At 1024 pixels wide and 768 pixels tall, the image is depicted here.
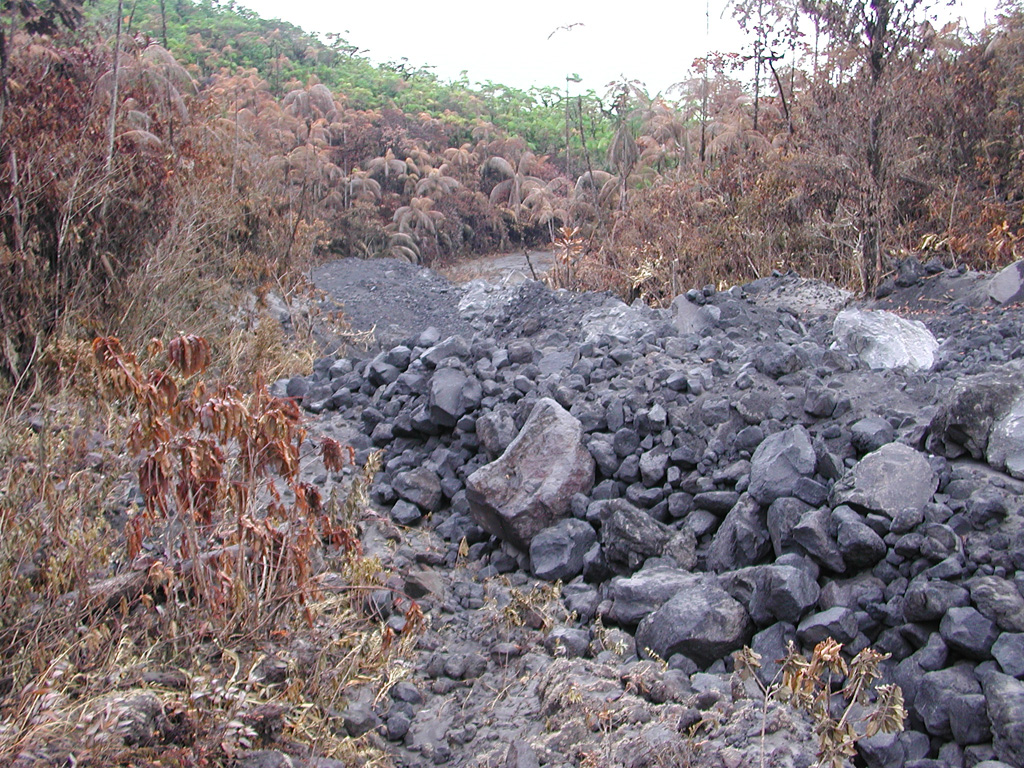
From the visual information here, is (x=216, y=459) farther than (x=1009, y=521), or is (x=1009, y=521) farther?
(x=1009, y=521)

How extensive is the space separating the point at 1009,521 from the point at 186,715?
106 inches

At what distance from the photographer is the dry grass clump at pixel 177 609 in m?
2.02

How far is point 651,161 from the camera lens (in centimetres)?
1445

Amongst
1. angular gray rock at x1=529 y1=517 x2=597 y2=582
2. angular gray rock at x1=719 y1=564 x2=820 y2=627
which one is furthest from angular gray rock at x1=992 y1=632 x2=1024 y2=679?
angular gray rock at x1=529 y1=517 x2=597 y2=582

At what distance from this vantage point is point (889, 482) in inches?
117

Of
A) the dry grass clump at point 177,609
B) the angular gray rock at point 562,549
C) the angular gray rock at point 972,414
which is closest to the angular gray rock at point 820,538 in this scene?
the angular gray rock at point 972,414

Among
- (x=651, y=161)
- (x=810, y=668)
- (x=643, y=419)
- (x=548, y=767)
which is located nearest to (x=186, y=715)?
(x=548, y=767)

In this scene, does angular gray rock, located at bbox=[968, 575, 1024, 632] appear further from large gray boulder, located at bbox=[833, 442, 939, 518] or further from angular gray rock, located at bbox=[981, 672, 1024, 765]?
large gray boulder, located at bbox=[833, 442, 939, 518]

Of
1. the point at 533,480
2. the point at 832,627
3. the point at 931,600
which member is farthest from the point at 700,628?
the point at 533,480

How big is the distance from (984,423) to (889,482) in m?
0.53

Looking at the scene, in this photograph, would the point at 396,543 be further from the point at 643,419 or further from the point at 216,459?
the point at 216,459

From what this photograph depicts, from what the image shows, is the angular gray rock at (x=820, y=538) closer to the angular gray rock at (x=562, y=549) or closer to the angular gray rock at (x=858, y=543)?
the angular gray rock at (x=858, y=543)

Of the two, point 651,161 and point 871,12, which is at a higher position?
point 871,12

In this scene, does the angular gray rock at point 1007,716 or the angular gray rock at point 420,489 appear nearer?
the angular gray rock at point 1007,716
